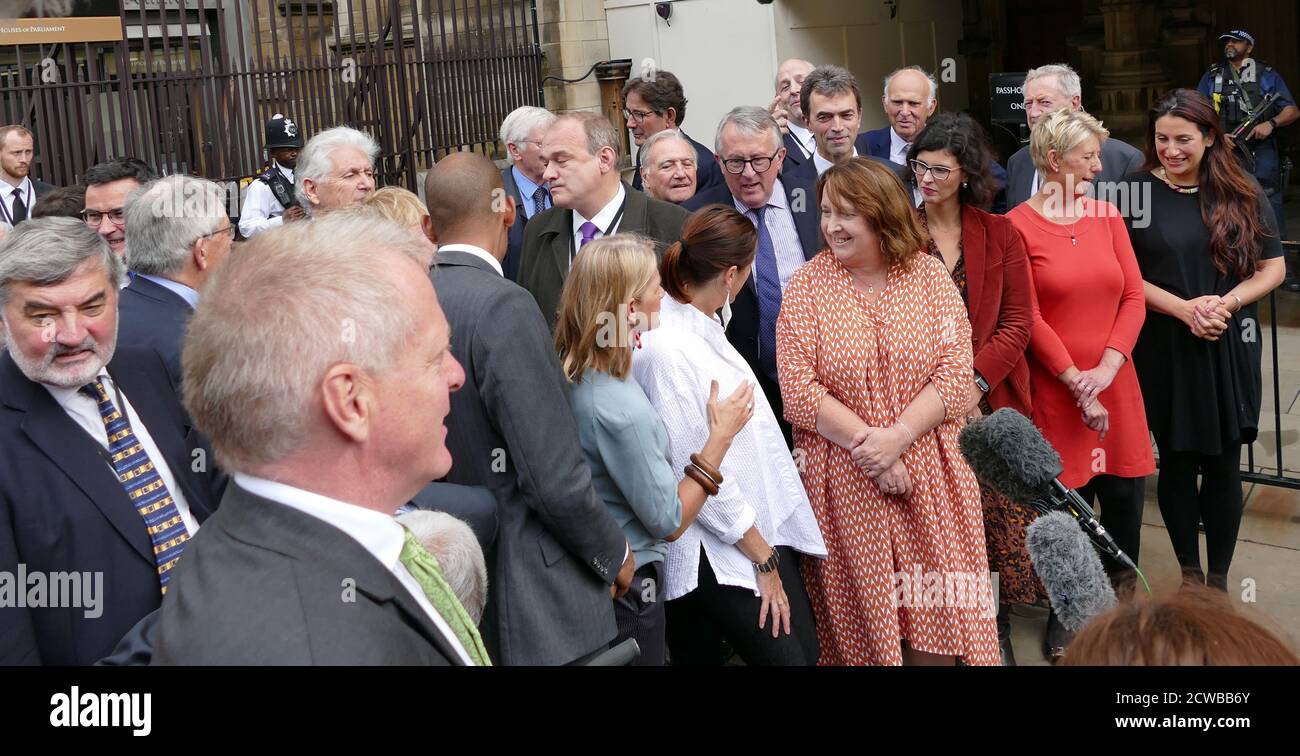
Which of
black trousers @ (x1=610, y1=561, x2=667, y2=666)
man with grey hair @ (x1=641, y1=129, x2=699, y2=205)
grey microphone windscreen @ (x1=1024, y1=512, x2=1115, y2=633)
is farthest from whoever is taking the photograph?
man with grey hair @ (x1=641, y1=129, x2=699, y2=205)

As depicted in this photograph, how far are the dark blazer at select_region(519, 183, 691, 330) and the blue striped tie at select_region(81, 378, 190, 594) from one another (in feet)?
6.59

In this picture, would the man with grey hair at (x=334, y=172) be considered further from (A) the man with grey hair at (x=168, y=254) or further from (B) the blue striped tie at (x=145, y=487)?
(B) the blue striped tie at (x=145, y=487)

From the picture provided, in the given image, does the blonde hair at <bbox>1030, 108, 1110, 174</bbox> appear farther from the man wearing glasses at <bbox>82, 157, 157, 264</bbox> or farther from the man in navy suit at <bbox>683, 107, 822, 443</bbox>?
the man wearing glasses at <bbox>82, 157, 157, 264</bbox>

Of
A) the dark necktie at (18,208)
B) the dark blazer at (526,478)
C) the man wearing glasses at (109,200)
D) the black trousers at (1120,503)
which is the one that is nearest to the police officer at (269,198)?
the dark necktie at (18,208)

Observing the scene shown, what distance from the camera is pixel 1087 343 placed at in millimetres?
4477

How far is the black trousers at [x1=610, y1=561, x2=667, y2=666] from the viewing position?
3.25 metres

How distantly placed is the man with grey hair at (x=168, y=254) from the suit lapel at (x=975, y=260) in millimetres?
2517

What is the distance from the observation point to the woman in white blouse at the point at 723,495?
3.43 meters

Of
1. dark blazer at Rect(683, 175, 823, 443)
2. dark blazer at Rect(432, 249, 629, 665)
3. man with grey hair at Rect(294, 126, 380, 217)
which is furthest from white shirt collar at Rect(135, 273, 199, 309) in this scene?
dark blazer at Rect(683, 175, 823, 443)
